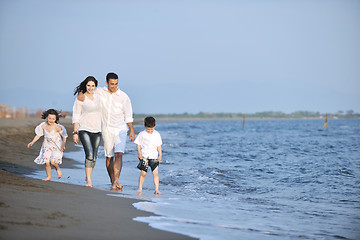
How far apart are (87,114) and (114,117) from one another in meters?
0.48

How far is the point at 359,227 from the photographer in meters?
6.13

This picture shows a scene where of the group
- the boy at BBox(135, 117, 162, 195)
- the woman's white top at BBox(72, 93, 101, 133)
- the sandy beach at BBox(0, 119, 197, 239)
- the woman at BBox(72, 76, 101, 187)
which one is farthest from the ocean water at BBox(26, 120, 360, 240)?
the woman's white top at BBox(72, 93, 101, 133)

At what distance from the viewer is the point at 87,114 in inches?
327

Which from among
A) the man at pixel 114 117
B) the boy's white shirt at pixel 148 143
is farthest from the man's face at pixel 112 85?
the boy's white shirt at pixel 148 143

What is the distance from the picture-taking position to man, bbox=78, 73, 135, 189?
8.42m

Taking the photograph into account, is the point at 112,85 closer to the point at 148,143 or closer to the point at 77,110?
the point at 77,110

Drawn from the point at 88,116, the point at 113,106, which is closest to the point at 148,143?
the point at 113,106

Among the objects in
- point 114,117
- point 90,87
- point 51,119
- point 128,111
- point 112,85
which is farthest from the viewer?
point 51,119

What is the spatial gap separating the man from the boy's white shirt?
16 cm

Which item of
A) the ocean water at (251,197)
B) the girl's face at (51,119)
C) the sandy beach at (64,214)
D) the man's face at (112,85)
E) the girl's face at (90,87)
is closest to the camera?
the sandy beach at (64,214)

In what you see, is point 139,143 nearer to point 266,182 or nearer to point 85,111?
point 85,111

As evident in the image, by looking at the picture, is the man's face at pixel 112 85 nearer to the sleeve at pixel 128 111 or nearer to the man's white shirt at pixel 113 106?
the man's white shirt at pixel 113 106

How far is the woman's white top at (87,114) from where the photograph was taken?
828 centimetres

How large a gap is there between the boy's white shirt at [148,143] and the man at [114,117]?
157 mm
